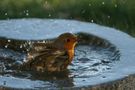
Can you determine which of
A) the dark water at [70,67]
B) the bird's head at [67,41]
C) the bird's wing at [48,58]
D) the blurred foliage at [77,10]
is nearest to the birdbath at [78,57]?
the dark water at [70,67]

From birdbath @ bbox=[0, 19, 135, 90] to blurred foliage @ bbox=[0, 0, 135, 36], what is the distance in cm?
262

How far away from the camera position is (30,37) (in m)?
6.56

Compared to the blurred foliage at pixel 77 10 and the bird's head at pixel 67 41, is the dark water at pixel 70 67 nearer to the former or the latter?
the bird's head at pixel 67 41

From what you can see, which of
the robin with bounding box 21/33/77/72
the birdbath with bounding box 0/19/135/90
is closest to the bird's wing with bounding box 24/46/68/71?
the robin with bounding box 21/33/77/72

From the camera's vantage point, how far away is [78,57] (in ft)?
20.2

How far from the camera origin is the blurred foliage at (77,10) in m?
9.60

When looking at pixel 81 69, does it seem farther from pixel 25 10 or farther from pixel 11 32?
pixel 25 10

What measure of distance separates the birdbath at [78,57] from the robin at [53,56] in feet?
0.28

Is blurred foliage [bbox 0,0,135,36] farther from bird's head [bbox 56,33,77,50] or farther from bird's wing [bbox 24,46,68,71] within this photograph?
bird's wing [bbox 24,46,68,71]

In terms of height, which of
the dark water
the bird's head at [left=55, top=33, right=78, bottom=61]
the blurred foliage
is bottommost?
the dark water

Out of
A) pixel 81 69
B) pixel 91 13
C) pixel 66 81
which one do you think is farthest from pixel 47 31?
pixel 91 13

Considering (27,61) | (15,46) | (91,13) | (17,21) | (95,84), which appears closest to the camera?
(95,84)

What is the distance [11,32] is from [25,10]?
10.8 feet

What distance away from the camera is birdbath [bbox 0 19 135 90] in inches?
198
